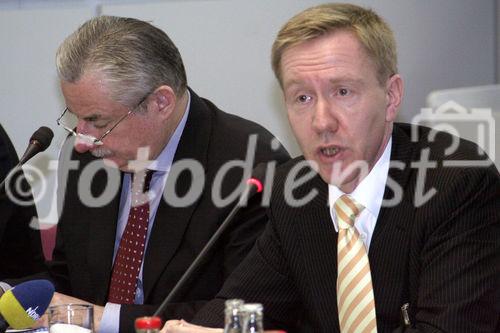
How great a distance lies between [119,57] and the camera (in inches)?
112

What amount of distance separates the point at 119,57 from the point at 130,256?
0.62 meters

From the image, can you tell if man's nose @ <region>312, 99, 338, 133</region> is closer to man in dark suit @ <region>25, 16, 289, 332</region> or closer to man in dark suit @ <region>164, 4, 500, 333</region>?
man in dark suit @ <region>164, 4, 500, 333</region>

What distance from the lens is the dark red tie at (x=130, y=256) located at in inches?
115

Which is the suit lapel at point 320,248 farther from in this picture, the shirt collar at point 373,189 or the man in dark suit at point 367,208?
the shirt collar at point 373,189

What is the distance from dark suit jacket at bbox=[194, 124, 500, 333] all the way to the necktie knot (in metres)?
0.06

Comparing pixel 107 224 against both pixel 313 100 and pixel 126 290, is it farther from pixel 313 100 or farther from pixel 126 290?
pixel 313 100

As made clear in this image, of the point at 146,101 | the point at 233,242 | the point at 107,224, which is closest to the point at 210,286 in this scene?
the point at 233,242

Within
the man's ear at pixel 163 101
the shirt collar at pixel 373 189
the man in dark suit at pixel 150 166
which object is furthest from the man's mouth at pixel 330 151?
the man's ear at pixel 163 101

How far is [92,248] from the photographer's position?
3.03 metres

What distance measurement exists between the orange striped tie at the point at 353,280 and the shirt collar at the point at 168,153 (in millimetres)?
840

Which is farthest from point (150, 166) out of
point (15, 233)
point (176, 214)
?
point (15, 233)

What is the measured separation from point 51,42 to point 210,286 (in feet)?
5.83

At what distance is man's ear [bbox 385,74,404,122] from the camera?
235 cm

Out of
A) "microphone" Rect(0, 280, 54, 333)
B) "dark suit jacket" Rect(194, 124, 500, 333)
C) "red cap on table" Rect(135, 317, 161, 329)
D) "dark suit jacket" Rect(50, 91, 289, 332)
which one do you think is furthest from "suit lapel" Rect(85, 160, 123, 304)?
"red cap on table" Rect(135, 317, 161, 329)
